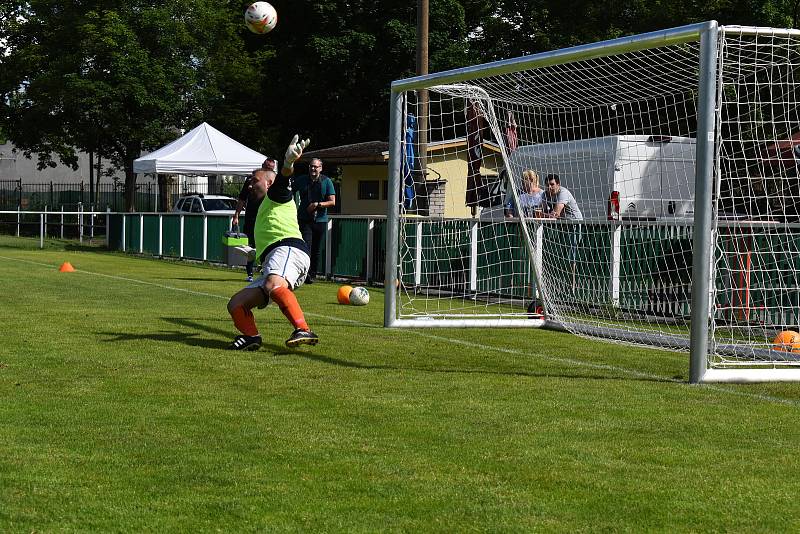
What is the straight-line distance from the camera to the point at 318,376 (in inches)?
352

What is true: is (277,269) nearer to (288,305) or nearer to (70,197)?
(288,305)

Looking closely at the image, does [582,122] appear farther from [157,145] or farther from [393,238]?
[157,145]

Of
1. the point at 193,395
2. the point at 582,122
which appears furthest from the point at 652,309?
the point at 193,395

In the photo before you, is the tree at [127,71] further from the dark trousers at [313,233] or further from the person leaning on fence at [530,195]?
the person leaning on fence at [530,195]

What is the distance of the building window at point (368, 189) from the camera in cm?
4028

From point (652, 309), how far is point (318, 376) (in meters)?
6.34

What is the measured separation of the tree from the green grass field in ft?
104

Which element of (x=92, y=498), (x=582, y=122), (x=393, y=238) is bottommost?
(x=92, y=498)

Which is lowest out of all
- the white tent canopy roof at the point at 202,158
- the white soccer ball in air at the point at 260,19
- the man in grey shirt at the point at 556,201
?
the man in grey shirt at the point at 556,201

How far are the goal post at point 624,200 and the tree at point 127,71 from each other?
82.8 ft

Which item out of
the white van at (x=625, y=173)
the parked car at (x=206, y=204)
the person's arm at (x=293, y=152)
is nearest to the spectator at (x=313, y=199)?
the white van at (x=625, y=173)

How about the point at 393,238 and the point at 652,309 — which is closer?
the point at 393,238

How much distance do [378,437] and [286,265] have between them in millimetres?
4136

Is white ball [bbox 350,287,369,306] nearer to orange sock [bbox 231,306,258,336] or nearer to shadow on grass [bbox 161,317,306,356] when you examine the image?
shadow on grass [bbox 161,317,306,356]
